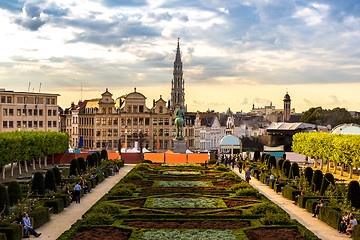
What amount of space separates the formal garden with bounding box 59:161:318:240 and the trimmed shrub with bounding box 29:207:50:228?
2448 millimetres

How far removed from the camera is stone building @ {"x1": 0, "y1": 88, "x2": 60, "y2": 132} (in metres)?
96.6

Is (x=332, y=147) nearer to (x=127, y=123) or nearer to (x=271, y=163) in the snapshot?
(x=271, y=163)

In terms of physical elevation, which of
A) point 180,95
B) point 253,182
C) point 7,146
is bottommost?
point 253,182

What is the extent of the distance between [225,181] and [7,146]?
25866 mm

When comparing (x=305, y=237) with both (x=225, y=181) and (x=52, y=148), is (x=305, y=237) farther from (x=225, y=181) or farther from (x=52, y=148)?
(x=52, y=148)

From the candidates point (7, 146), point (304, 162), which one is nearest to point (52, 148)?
point (7, 146)

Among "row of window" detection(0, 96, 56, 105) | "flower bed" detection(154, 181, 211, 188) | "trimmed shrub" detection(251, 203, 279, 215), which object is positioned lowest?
"flower bed" detection(154, 181, 211, 188)

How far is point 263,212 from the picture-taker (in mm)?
27406

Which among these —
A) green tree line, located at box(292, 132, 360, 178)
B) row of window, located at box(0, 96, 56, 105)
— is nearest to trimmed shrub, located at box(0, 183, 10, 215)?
green tree line, located at box(292, 132, 360, 178)

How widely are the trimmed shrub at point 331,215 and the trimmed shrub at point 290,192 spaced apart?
719 cm

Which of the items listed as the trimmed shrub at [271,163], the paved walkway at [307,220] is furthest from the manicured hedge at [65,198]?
the trimmed shrub at [271,163]

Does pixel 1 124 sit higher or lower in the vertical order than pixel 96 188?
higher

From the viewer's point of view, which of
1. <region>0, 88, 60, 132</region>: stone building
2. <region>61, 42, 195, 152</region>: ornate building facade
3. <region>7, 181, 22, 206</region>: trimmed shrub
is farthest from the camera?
<region>61, 42, 195, 152</region>: ornate building facade

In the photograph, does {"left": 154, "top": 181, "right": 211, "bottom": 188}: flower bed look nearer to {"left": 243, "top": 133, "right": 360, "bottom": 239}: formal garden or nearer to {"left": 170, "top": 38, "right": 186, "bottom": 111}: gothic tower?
{"left": 243, "top": 133, "right": 360, "bottom": 239}: formal garden
